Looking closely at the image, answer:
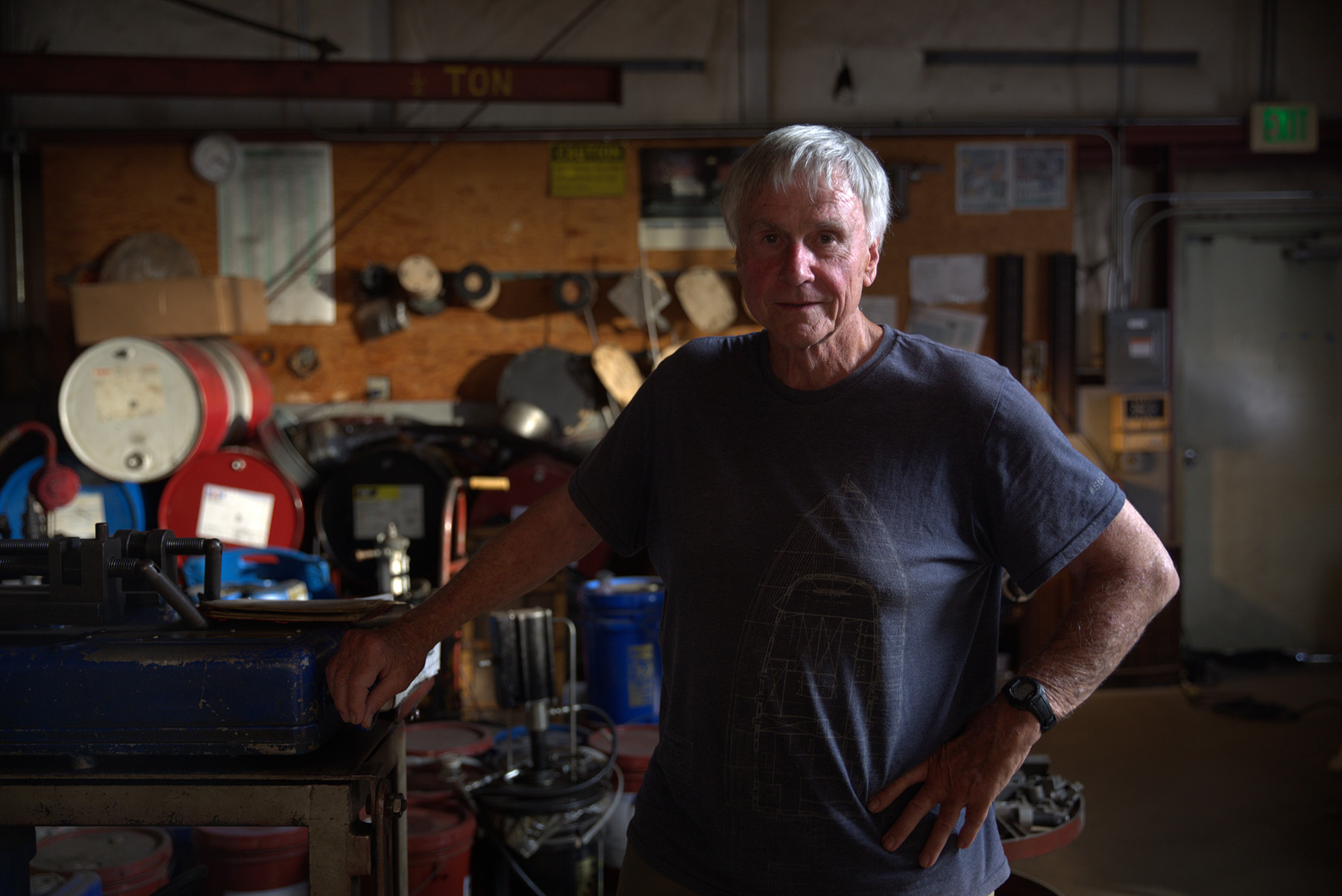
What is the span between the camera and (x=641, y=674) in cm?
375

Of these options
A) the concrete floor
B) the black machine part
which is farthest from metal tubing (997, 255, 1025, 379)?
the black machine part

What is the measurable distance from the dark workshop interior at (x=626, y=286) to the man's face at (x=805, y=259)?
2.20 metres

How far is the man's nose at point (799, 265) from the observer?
1358mm

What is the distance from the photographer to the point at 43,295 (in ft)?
17.6

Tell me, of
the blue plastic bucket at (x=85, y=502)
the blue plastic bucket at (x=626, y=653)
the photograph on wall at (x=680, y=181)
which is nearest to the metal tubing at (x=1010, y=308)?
the photograph on wall at (x=680, y=181)

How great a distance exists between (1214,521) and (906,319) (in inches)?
89.5

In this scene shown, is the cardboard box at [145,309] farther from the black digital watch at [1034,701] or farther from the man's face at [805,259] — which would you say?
the black digital watch at [1034,701]

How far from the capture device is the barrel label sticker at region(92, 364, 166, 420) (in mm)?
4180

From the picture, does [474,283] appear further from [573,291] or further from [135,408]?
[135,408]

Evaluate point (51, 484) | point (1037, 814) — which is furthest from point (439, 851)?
point (51, 484)

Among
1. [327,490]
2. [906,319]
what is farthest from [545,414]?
[906,319]

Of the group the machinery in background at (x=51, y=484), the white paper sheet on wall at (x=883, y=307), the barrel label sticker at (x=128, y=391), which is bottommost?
the machinery in background at (x=51, y=484)

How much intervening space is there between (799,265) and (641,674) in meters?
2.65

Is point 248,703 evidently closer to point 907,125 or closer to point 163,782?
point 163,782
